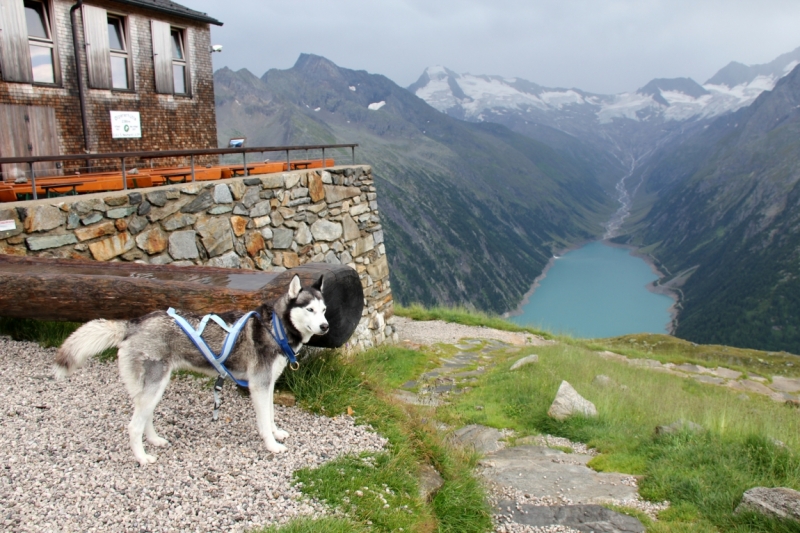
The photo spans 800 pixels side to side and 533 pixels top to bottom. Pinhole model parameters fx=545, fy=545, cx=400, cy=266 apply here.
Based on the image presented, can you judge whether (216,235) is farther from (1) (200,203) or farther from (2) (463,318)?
(2) (463,318)

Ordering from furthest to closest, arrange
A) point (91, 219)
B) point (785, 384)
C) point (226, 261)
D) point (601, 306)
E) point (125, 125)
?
point (601, 306) → point (785, 384) → point (125, 125) → point (226, 261) → point (91, 219)

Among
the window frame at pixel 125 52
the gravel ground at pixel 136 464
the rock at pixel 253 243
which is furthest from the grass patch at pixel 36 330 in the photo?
the window frame at pixel 125 52

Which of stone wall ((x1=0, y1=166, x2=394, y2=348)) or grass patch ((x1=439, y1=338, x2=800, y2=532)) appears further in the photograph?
stone wall ((x1=0, y1=166, x2=394, y2=348))

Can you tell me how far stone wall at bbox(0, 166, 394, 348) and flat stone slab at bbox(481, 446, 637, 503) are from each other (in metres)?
7.46

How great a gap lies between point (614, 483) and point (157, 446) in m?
5.10

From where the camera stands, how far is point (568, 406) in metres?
9.16

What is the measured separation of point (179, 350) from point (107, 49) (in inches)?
582

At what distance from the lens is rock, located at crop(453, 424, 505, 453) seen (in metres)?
8.27

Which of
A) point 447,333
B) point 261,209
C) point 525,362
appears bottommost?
point 447,333

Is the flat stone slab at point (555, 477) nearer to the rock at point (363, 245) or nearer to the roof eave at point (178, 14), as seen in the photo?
the rock at point (363, 245)

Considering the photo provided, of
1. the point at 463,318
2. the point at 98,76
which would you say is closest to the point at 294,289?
the point at 98,76

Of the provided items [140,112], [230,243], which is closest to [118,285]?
[230,243]

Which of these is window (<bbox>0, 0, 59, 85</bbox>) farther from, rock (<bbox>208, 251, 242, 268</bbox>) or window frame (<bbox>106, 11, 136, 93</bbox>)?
rock (<bbox>208, 251, 242, 268</bbox>)

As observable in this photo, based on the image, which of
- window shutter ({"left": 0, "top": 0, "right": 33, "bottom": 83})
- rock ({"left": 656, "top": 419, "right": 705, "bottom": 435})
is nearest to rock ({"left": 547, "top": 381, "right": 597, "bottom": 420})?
rock ({"left": 656, "top": 419, "right": 705, "bottom": 435})
